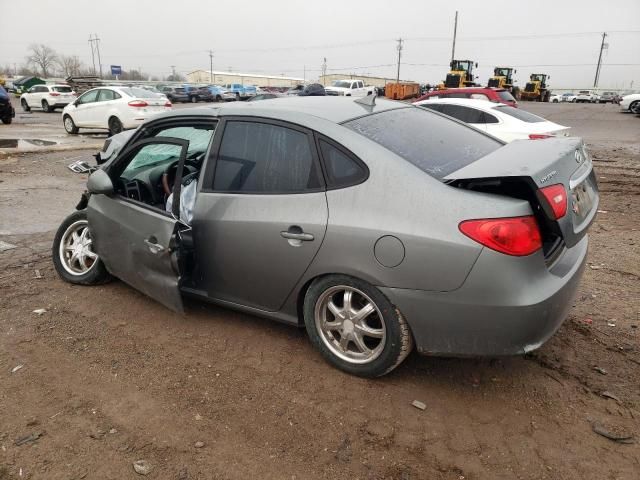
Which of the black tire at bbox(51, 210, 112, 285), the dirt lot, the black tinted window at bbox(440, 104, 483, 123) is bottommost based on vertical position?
the dirt lot

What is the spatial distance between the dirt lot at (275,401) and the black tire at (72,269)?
0.62ft

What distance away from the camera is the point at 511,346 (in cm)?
240

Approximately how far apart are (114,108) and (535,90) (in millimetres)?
43014

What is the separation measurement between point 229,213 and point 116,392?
4.09 ft

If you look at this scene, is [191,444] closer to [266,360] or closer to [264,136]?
[266,360]

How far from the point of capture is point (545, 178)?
2340mm

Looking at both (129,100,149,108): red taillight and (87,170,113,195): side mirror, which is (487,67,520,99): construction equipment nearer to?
(129,100,149,108): red taillight

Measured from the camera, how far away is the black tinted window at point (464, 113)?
31.3 feet

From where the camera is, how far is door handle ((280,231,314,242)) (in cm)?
274

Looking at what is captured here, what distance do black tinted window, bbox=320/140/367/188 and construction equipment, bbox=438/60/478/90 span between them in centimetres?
3360

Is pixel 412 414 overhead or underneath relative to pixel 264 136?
underneath

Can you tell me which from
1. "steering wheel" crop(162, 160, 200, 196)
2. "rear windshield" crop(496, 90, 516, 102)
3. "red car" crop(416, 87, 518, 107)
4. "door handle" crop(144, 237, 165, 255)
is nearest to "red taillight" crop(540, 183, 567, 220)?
"door handle" crop(144, 237, 165, 255)

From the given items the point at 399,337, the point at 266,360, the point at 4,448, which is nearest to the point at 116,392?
the point at 4,448

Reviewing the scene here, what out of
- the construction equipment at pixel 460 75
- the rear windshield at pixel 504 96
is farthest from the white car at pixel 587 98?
the rear windshield at pixel 504 96
